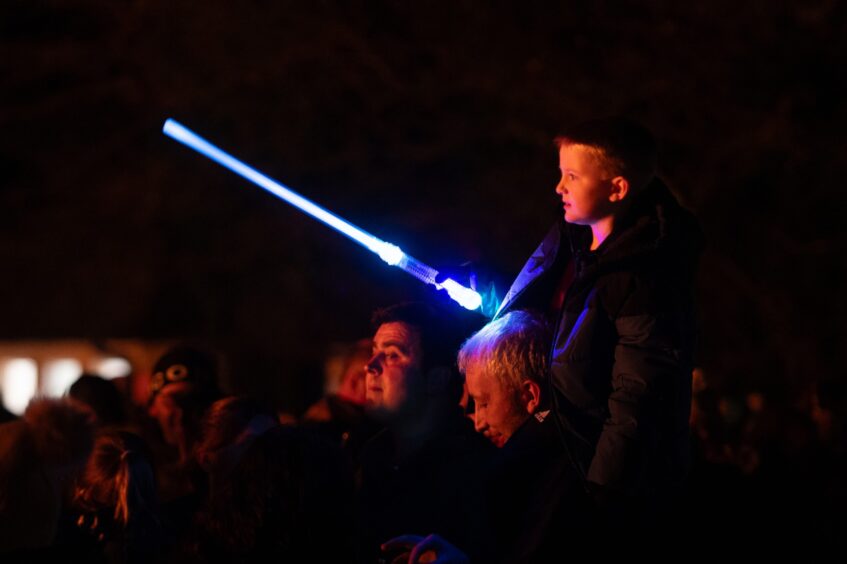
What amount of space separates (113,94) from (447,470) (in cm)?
1101

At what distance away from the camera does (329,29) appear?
13578 mm

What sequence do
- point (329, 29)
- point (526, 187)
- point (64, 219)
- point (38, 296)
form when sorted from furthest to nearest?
point (38, 296), point (64, 219), point (526, 187), point (329, 29)

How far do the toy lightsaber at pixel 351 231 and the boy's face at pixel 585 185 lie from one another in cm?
56

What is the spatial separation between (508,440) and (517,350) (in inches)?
11.7

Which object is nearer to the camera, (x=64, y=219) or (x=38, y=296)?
(x=64, y=219)

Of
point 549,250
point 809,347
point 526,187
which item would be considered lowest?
point 809,347

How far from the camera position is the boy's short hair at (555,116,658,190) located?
12.0 ft

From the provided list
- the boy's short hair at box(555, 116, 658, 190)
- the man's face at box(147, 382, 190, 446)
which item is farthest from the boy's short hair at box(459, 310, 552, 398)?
the man's face at box(147, 382, 190, 446)

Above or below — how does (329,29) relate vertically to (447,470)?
above

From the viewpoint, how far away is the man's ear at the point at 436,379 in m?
4.79

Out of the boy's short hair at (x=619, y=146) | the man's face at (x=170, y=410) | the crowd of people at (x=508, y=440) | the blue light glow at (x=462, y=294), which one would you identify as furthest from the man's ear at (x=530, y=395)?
the man's face at (x=170, y=410)

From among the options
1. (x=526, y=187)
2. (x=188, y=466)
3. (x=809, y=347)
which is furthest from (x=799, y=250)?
(x=188, y=466)

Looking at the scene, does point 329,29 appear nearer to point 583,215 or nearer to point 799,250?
point 799,250

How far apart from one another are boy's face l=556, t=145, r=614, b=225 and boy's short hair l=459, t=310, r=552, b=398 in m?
0.45
